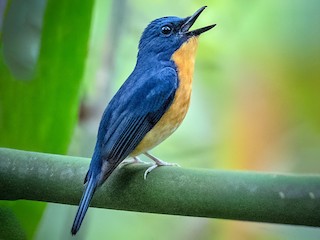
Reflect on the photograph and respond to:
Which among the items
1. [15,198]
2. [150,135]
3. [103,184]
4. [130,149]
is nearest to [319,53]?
[150,135]

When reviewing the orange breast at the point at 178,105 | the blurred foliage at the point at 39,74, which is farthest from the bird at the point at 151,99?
the blurred foliage at the point at 39,74

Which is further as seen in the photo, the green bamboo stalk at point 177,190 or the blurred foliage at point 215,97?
the blurred foliage at point 215,97

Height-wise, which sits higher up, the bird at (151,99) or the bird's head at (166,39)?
the bird's head at (166,39)

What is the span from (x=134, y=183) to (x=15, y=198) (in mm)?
219

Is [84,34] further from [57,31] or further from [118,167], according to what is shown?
[118,167]

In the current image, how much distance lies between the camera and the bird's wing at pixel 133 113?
60.9 inches

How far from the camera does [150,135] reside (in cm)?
174

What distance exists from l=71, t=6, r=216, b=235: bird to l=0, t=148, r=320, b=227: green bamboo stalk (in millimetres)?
85

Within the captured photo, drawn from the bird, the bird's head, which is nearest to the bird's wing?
the bird

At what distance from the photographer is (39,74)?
1.47 meters

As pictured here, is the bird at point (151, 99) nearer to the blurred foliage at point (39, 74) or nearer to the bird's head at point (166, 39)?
the bird's head at point (166, 39)

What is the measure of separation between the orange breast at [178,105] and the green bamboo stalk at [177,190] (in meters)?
0.34

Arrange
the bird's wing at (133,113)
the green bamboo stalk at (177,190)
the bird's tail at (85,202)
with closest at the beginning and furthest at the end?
the green bamboo stalk at (177,190) → the bird's tail at (85,202) → the bird's wing at (133,113)

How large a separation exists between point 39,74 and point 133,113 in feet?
0.92
